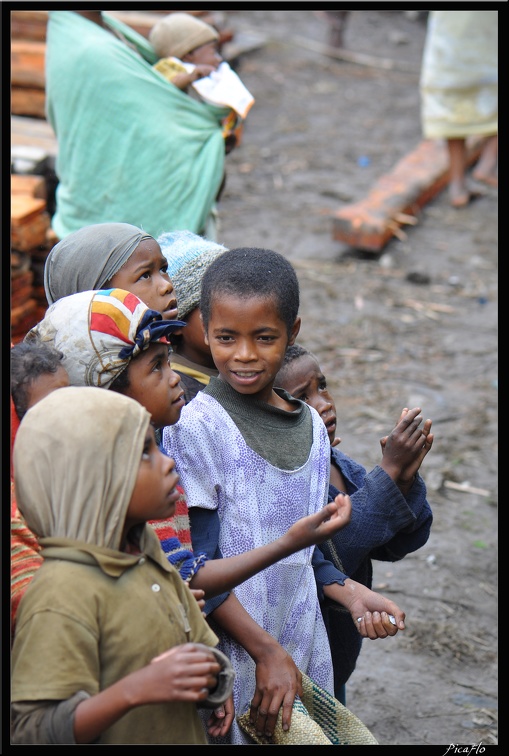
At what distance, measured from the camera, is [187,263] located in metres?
2.99

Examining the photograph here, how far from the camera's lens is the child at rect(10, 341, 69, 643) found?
199cm

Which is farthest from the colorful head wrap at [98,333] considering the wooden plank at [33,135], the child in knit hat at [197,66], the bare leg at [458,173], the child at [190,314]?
the bare leg at [458,173]

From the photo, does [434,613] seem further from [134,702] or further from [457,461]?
[134,702]

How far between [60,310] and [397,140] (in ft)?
28.7

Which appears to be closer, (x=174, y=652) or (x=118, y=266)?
(x=174, y=652)

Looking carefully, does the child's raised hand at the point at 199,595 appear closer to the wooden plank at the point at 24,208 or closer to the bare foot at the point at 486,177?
the wooden plank at the point at 24,208

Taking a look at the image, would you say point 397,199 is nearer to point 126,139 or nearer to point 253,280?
point 126,139

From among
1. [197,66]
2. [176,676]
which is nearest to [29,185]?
[197,66]

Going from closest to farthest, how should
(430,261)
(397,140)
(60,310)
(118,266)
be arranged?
(60,310) < (118,266) < (430,261) < (397,140)

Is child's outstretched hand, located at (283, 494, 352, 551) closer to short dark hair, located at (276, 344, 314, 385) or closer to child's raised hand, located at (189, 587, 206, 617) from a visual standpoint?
child's raised hand, located at (189, 587, 206, 617)

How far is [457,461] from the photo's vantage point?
5500 mm

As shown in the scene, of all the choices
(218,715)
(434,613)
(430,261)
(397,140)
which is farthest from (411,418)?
(397,140)

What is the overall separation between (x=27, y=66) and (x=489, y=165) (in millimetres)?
4599

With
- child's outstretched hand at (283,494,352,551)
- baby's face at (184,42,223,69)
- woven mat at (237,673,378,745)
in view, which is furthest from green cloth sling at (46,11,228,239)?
child's outstretched hand at (283,494,352,551)
